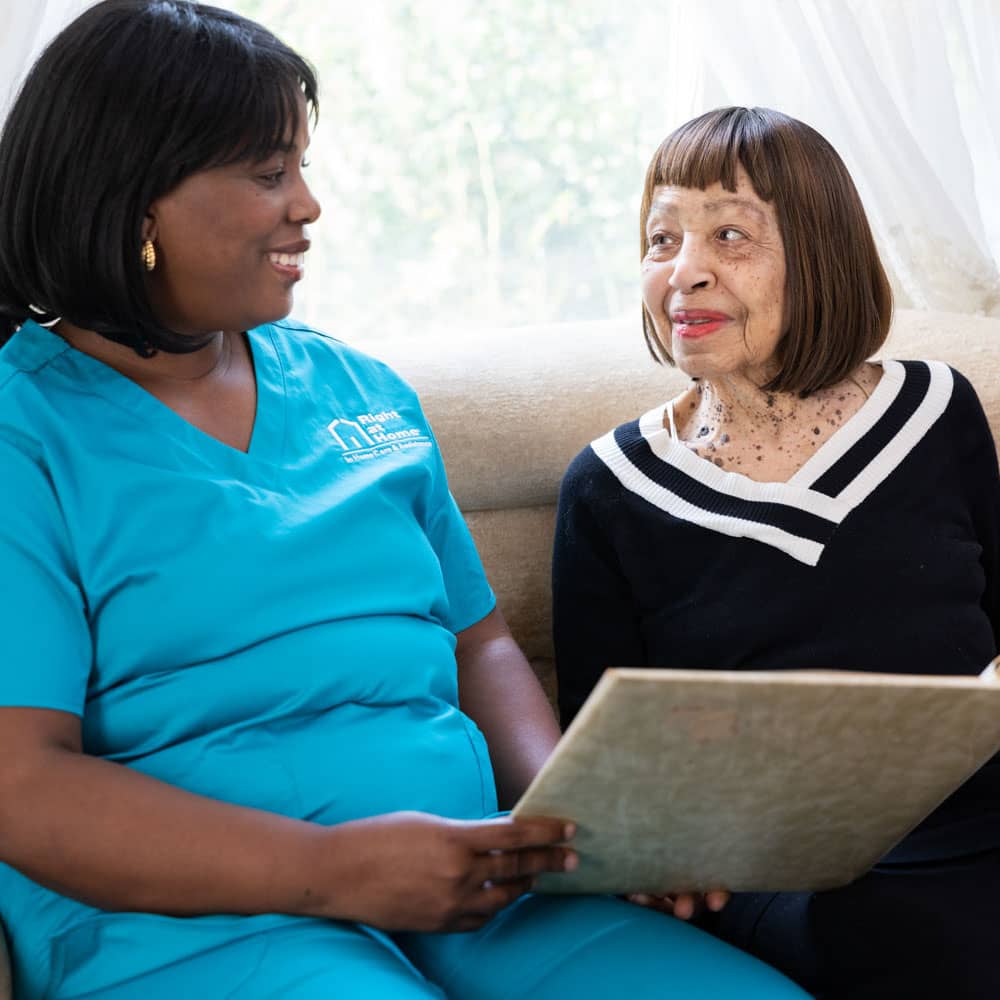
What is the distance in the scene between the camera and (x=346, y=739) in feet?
3.65

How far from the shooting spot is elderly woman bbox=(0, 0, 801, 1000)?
98 cm

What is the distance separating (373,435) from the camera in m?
1.28

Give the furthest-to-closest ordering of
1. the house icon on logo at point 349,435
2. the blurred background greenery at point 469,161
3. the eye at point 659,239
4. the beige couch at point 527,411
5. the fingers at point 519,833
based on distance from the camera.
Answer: the blurred background greenery at point 469,161 < the beige couch at point 527,411 < the eye at point 659,239 < the house icon on logo at point 349,435 < the fingers at point 519,833

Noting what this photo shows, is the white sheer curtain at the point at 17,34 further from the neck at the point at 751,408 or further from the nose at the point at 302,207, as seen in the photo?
the neck at the point at 751,408

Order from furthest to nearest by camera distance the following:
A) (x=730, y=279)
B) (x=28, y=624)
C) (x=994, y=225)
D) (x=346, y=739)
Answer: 1. (x=994, y=225)
2. (x=730, y=279)
3. (x=346, y=739)
4. (x=28, y=624)

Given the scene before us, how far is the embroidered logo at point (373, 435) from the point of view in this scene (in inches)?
49.2

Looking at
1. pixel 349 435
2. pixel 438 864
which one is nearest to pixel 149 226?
Answer: pixel 349 435

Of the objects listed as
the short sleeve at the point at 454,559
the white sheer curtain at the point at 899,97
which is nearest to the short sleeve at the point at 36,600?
the short sleeve at the point at 454,559

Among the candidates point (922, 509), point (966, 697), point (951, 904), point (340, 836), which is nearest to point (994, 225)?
point (922, 509)

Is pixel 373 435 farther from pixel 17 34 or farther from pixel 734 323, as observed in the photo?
pixel 17 34

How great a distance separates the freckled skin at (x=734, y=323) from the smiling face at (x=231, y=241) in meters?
0.44

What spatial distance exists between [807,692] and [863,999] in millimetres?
529

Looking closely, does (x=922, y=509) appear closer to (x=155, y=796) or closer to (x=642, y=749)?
(x=642, y=749)

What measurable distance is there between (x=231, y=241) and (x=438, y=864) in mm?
540
